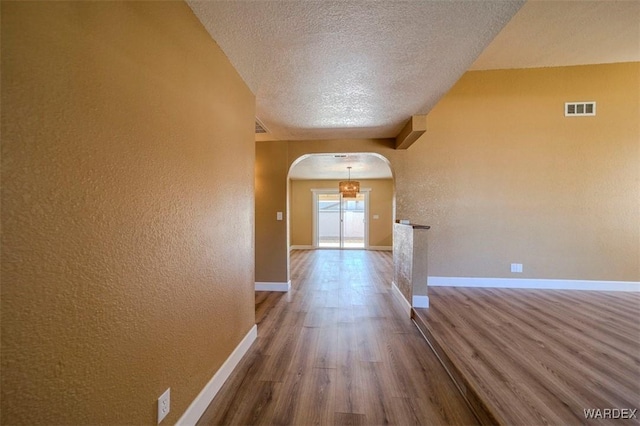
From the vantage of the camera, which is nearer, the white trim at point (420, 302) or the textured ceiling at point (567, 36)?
the textured ceiling at point (567, 36)

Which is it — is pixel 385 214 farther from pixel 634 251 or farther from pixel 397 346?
pixel 397 346

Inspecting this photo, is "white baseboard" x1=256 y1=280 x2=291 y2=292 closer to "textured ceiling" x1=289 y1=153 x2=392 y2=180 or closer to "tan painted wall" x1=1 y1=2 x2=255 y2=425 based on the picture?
"tan painted wall" x1=1 y1=2 x2=255 y2=425

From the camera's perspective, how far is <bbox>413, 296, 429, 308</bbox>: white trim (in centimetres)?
263

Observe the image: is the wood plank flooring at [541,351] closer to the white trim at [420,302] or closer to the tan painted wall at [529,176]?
the white trim at [420,302]

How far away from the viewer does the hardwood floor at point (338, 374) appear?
139 cm

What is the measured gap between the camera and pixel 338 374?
172cm

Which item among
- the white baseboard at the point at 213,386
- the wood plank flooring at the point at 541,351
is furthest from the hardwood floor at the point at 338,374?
the wood plank flooring at the point at 541,351

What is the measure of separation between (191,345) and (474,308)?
286 centimetres

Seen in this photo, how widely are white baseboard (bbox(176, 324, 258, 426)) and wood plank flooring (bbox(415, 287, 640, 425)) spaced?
1647mm

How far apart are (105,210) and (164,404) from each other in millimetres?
974

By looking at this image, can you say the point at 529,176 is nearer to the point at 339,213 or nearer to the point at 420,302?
the point at 420,302

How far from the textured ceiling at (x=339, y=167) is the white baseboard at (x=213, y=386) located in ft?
10.9

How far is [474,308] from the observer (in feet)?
8.64
